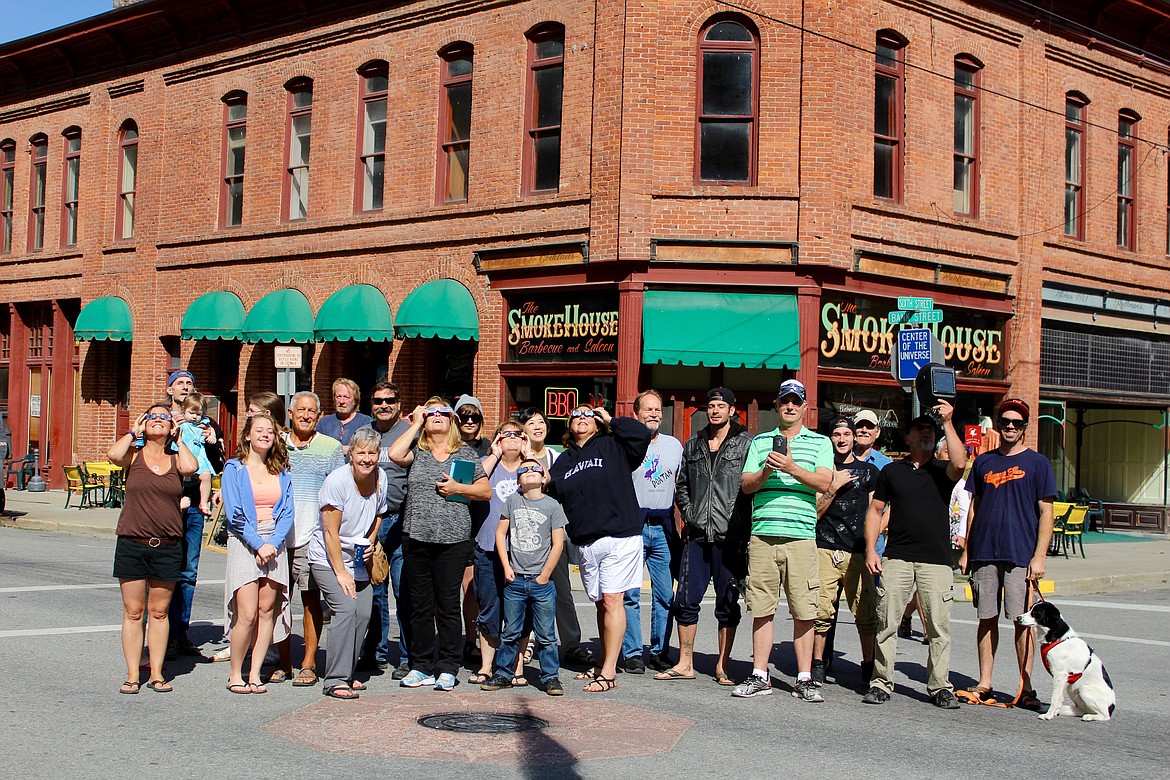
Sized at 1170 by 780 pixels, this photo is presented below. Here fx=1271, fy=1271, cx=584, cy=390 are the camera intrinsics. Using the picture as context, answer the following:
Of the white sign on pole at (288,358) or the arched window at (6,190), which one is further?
the arched window at (6,190)

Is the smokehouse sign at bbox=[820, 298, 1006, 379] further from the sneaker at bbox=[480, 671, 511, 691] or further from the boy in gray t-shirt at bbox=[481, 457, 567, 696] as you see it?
the sneaker at bbox=[480, 671, 511, 691]

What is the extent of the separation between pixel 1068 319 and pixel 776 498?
15.6 meters

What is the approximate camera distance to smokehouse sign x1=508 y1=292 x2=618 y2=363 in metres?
19.0

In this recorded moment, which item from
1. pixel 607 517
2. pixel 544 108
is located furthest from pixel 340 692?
pixel 544 108

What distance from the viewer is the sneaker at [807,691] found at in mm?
8539

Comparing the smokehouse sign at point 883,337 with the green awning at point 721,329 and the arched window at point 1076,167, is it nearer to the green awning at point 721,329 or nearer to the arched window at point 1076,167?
the green awning at point 721,329

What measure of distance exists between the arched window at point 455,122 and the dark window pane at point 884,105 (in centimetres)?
655

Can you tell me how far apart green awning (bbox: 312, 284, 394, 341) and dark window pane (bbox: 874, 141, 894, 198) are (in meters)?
8.26

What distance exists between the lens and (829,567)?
9.27 metres

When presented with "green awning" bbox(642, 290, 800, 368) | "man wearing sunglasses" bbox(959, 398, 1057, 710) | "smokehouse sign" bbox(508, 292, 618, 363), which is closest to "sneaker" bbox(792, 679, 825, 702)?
"man wearing sunglasses" bbox(959, 398, 1057, 710)

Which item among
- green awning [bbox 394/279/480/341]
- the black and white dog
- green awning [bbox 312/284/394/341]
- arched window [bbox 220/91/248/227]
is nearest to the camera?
the black and white dog

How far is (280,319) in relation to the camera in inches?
892

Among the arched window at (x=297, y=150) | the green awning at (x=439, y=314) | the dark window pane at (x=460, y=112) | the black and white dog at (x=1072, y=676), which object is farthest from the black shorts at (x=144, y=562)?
the arched window at (x=297, y=150)

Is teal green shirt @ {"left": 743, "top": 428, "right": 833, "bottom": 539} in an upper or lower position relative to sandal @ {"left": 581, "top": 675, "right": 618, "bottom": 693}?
upper
